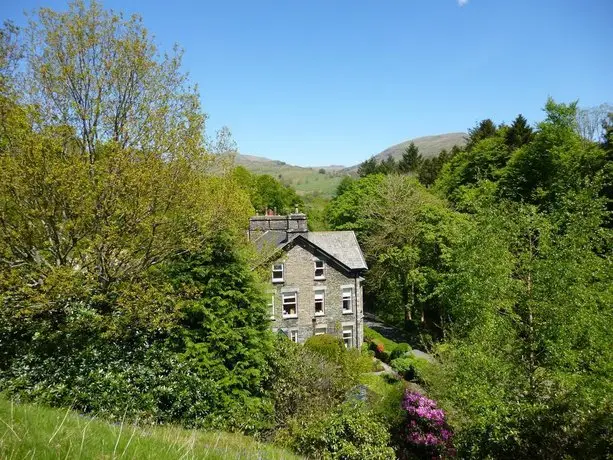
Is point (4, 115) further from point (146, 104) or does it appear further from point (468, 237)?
point (468, 237)

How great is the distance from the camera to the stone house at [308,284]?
32625 mm

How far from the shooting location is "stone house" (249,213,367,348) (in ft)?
107

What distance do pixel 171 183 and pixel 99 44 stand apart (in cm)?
553

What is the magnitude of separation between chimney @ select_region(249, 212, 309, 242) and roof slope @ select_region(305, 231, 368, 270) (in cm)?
187

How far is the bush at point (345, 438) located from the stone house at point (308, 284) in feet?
60.6

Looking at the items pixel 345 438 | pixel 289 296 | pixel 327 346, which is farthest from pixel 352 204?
pixel 345 438

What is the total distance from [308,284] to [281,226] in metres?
5.38

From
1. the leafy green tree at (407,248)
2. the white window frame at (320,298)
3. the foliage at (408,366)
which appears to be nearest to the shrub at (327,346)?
the white window frame at (320,298)

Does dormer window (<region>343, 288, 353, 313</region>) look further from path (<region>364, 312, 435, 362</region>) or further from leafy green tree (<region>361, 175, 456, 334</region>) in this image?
path (<region>364, 312, 435, 362</region>)

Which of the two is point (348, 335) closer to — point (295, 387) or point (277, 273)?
point (277, 273)

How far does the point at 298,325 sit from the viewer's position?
33.0 meters

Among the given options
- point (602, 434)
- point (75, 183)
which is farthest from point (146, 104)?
point (602, 434)

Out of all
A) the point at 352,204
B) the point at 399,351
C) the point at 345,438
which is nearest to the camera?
the point at 345,438

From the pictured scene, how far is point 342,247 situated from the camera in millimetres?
35969
